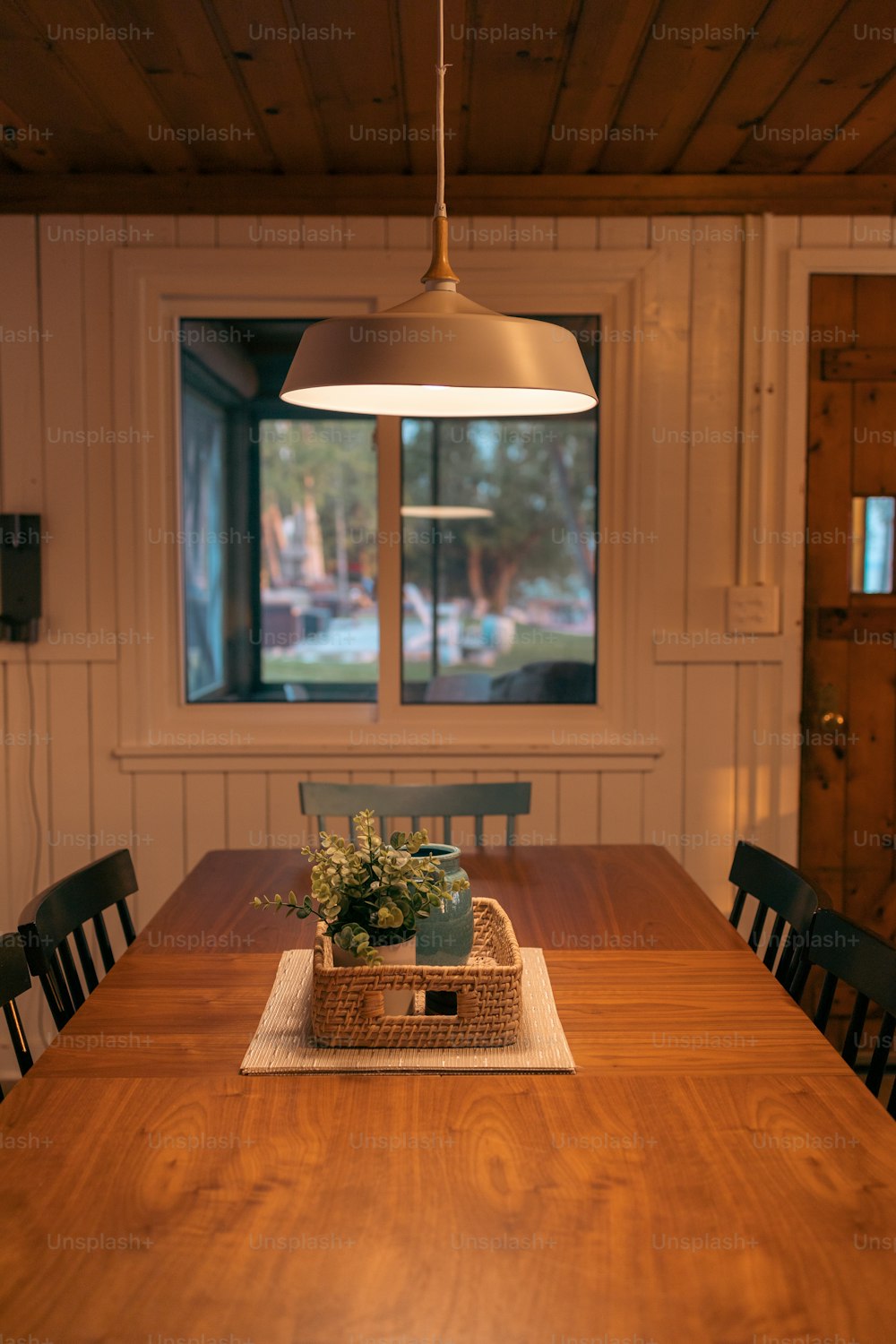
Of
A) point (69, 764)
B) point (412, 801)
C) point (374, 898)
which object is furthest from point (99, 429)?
point (374, 898)

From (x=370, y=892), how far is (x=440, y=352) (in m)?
0.73

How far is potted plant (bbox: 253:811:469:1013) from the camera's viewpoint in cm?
158

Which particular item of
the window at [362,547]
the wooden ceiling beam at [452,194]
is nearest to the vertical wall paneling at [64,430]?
the wooden ceiling beam at [452,194]

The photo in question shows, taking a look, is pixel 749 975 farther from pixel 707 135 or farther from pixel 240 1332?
pixel 707 135

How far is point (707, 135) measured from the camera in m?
2.93

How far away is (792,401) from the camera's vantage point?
3277mm

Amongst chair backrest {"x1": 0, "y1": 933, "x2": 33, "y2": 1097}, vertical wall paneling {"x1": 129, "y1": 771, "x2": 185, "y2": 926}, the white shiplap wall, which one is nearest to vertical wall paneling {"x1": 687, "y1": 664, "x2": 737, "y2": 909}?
the white shiplap wall

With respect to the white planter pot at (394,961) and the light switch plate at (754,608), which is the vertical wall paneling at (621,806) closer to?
the light switch plate at (754,608)

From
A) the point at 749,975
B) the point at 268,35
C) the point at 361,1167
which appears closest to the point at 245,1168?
the point at 361,1167

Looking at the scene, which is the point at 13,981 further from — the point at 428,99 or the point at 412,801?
the point at 428,99

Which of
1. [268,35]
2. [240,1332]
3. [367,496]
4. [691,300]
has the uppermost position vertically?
[268,35]

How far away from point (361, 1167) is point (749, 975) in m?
0.84

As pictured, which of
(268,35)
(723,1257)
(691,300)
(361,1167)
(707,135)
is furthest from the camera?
(691,300)

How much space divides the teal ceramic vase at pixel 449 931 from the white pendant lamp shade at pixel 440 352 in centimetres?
67
